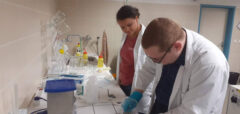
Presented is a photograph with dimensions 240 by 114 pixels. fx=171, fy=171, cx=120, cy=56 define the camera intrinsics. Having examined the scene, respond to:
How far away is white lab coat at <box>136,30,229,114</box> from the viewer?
2.68ft

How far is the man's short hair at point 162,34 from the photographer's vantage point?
80 cm

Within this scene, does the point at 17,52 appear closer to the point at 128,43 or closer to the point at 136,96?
the point at 136,96

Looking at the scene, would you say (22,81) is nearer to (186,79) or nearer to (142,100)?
(142,100)

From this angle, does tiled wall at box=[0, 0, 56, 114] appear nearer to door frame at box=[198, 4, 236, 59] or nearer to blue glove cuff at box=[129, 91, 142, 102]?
blue glove cuff at box=[129, 91, 142, 102]

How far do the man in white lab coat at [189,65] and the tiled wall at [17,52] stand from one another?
0.67 m

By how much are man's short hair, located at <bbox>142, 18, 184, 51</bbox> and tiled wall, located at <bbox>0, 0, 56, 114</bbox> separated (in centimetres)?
67

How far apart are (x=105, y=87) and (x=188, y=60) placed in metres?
0.84

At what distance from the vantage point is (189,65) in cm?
92

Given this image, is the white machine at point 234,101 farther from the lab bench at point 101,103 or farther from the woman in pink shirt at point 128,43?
the lab bench at point 101,103

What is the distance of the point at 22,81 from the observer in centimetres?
106

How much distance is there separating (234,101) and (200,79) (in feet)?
5.90

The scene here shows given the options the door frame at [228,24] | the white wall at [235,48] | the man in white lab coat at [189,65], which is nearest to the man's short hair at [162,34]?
the man in white lab coat at [189,65]

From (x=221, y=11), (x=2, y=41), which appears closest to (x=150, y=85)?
(x=2, y=41)

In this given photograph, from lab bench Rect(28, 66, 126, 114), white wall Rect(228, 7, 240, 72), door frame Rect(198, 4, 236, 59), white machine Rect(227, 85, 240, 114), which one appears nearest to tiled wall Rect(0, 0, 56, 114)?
lab bench Rect(28, 66, 126, 114)
